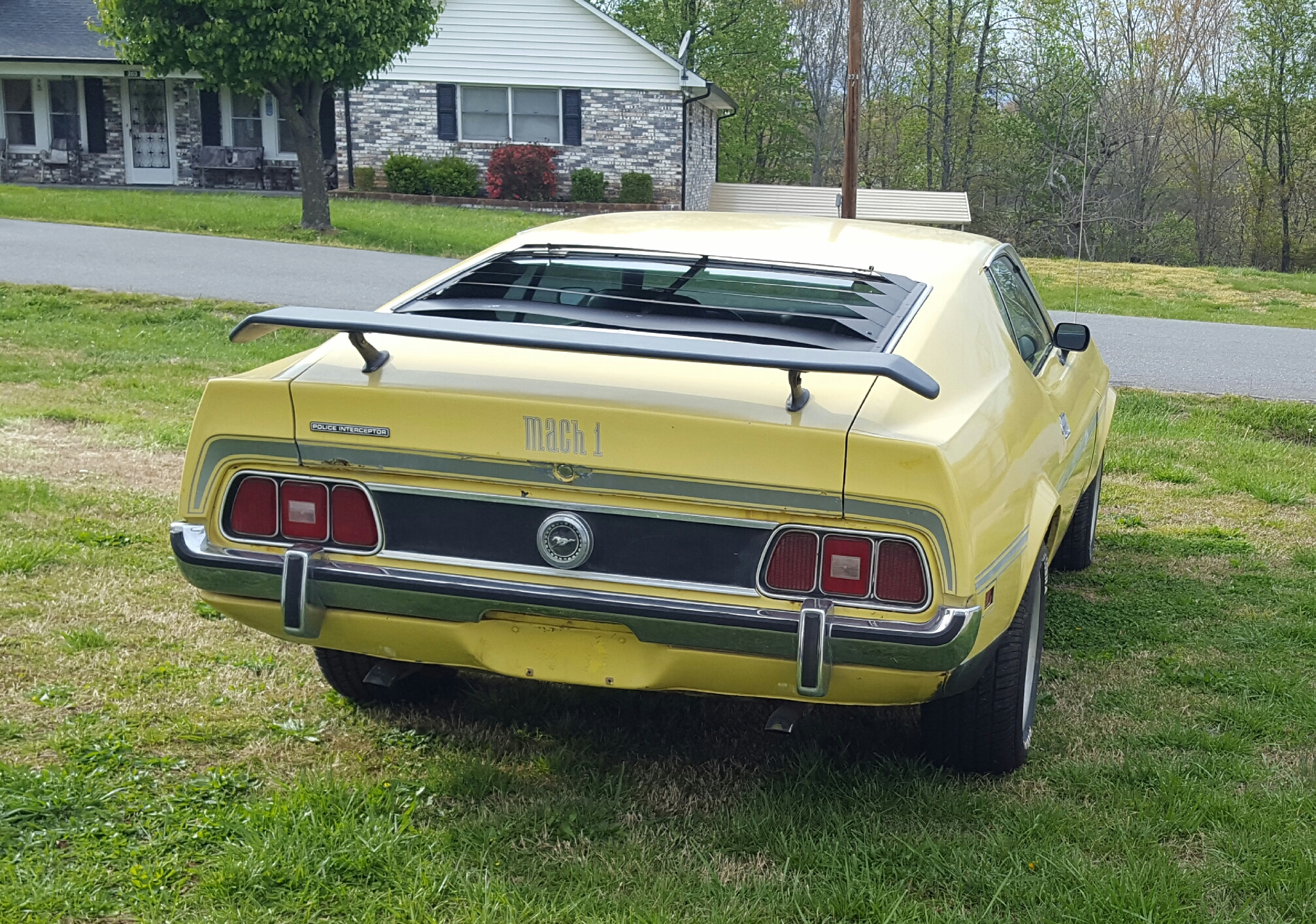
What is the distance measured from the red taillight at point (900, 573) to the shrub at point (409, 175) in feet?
88.1

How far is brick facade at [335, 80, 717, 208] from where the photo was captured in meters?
29.5

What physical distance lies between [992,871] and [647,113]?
1101 inches

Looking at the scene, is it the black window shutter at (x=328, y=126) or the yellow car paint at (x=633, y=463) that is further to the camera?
the black window shutter at (x=328, y=126)

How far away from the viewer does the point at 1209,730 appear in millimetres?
3947

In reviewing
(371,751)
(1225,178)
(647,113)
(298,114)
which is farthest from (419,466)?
(1225,178)

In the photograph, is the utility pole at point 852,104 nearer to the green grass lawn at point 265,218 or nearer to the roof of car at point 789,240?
the green grass lawn at point 265,218

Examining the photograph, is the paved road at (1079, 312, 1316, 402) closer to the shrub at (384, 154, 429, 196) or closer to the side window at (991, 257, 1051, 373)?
the side window at (991, 257, 1051, 373)

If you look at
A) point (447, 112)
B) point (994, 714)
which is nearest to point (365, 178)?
point (447, 112)

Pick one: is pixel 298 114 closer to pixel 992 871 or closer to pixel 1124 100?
pixel 1124 100

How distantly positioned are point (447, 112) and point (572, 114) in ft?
9.23

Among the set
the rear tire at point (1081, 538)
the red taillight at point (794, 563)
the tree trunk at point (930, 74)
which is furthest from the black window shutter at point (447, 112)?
the red taillight at point (794, 563)

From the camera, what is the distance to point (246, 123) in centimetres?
3000

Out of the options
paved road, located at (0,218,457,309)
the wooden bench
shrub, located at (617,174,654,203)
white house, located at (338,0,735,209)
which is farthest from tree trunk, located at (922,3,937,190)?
paved road, located at (0,218,457,309)

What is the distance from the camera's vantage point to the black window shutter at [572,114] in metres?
29.6
